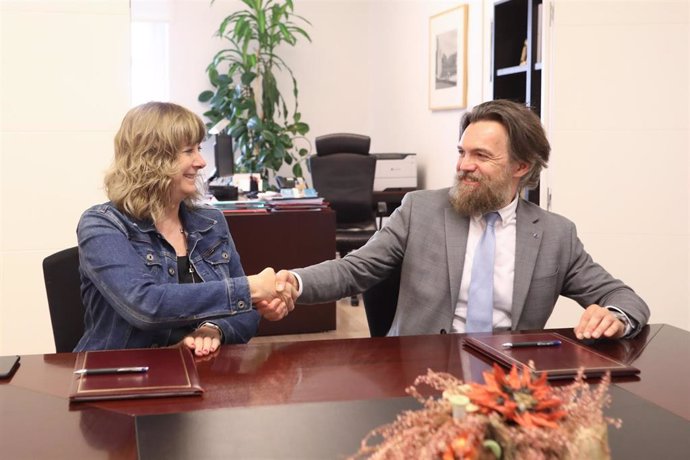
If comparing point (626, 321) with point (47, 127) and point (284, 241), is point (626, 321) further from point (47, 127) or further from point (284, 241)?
point (284, 241)

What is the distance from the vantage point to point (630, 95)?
371cm

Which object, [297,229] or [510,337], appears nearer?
[510,337]

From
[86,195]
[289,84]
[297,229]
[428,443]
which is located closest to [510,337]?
[428,443]

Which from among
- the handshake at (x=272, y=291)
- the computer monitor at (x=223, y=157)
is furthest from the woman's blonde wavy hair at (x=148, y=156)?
the computer monitor at (x=223, y=157)

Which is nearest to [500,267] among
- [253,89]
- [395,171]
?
[395,171]

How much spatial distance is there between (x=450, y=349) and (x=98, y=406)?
2.60 feet

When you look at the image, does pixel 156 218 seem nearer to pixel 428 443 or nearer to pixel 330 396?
pixel 330 396

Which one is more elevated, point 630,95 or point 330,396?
point 630,95

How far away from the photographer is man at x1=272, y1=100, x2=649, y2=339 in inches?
93.5

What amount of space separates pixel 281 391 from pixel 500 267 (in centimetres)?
100

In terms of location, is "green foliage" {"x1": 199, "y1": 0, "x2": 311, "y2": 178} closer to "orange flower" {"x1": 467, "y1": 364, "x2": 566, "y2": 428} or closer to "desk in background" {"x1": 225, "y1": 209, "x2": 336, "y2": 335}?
"desk in background" {"x1": 225, "y1": 209, "x2": 336, "y2": 335}

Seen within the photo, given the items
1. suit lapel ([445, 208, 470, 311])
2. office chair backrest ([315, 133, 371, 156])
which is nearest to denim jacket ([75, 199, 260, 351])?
suit lapel ([445, 208, 470, 311])

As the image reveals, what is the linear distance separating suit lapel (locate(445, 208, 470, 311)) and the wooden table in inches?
13.6

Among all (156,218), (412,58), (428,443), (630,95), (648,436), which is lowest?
(648,436)
